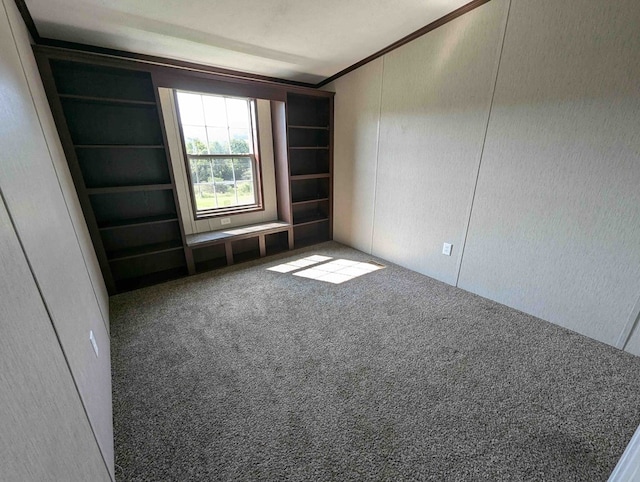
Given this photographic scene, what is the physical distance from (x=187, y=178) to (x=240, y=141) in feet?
2.76

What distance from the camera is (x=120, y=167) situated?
2.59m

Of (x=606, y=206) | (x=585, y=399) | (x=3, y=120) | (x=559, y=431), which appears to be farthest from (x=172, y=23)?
(x=585, y=399)

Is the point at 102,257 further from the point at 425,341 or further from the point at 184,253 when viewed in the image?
the point at 425,341

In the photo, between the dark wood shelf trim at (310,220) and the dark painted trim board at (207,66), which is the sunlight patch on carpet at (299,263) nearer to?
the dark wood shelf trim at (310,220)

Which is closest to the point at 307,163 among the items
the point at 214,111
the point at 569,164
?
the point at 214,111

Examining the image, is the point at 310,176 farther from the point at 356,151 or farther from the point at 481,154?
the point at 481,154

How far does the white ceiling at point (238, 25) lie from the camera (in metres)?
1.85

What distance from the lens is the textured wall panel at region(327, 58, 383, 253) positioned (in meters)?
3.01

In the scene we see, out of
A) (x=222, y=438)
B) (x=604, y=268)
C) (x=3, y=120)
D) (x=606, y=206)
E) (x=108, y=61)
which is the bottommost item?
(x=222, y=438)

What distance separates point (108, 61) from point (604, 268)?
165 inches

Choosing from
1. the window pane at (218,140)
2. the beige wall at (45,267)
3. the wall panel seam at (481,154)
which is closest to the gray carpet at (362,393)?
the beige wall at (45,267)

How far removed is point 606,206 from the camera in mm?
1673

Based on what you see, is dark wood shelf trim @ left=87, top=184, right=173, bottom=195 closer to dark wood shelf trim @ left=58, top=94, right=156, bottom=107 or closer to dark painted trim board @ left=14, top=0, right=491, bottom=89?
dark wood shelf trim @ left=58, top=94, right=156, bottom=107

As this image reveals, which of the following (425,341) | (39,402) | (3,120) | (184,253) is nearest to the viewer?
(39,402)
